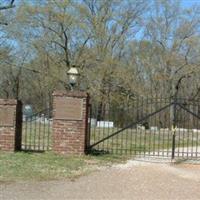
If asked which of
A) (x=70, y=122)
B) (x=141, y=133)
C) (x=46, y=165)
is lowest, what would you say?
(x=46, y=165)

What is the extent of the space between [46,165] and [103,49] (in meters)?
40.2

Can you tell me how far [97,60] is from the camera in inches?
2098

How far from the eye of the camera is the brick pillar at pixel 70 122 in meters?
16.5

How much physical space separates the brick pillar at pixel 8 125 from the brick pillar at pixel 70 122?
114cm

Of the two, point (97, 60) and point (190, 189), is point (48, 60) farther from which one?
point (190, 189)

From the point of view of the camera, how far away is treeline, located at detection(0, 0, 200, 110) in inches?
2088

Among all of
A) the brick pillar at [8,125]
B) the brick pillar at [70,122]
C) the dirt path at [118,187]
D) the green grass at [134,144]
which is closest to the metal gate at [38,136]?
the brick pillar at [8,125]

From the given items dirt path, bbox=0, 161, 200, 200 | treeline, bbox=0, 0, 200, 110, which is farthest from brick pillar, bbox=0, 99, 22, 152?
treeline, bbox=0, 0, 200, 110

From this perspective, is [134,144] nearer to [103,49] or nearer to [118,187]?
[118,187]

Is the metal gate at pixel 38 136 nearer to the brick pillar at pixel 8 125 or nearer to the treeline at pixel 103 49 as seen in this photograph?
the brick pillar at pixel 8 125

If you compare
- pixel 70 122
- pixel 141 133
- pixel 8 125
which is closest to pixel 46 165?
pixel 70 122

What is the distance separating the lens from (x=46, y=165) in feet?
45.9

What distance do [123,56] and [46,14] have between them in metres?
8.27

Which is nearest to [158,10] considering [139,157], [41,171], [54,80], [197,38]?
[197,38]
